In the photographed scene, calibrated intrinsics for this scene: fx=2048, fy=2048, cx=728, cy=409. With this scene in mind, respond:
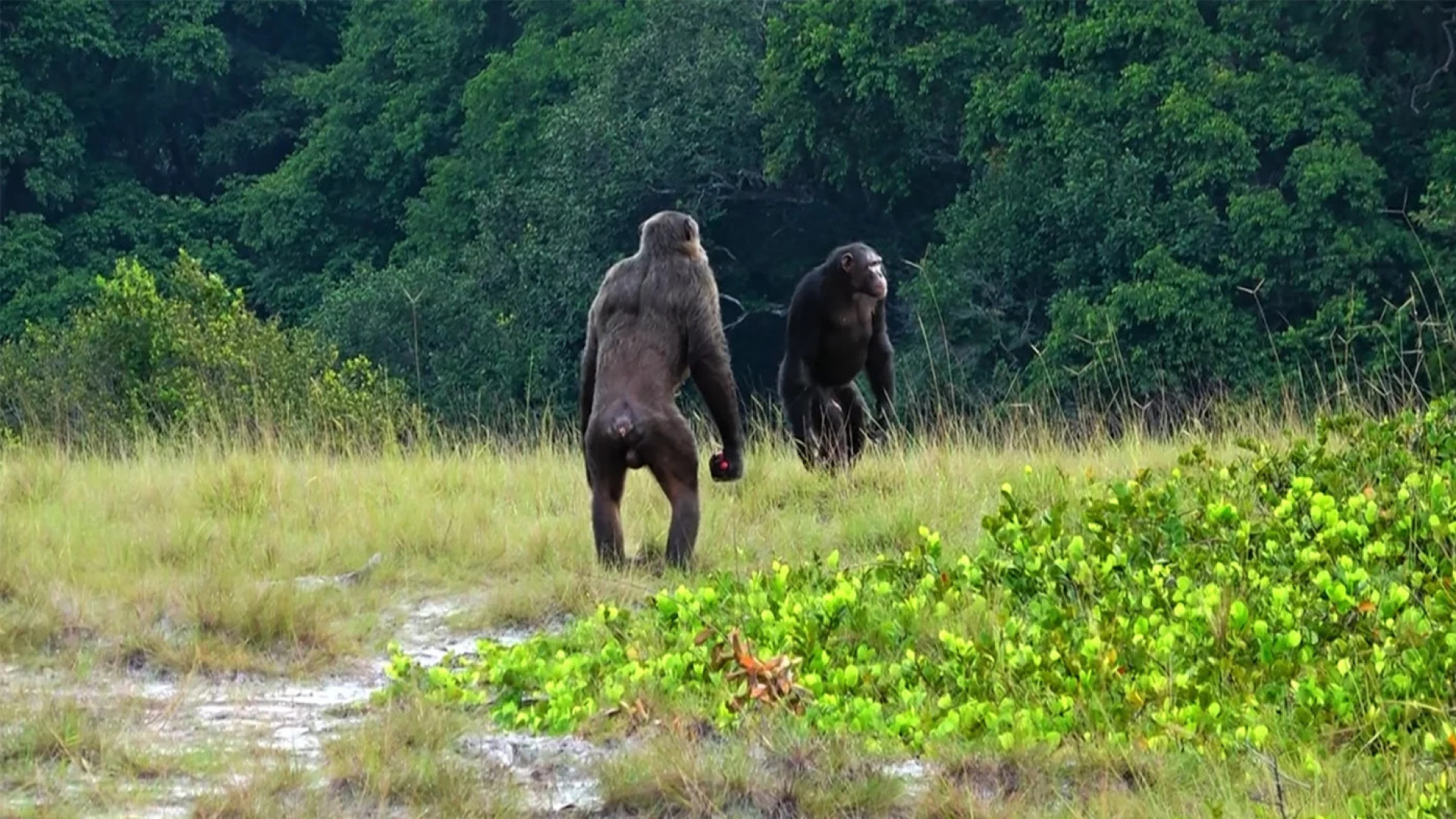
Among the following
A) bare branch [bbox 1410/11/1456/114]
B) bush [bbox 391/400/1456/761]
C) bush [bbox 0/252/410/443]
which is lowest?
bush [bbox 391/400/1456/761]

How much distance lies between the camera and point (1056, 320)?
73.5 ft

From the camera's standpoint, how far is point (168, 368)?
1714 centimetres

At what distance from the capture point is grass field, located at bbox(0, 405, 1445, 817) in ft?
15.2

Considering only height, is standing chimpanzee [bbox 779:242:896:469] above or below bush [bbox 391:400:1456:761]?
above

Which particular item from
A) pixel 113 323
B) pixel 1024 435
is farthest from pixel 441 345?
pixel 1024 435

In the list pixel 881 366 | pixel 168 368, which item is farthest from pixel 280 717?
pixel 168 368

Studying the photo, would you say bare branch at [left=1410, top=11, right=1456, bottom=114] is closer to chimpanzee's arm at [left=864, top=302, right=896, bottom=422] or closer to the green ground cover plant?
chimpanzee's arm at [left=864, top=302, right=896, bottom=422]

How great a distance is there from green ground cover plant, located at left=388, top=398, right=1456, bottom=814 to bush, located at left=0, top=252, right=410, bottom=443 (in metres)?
7.72

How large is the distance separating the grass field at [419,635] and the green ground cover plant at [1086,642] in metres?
0.10

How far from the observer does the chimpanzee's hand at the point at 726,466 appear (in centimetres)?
746

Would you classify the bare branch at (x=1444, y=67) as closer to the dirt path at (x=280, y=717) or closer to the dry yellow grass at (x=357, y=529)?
the dry yellow grass at (x=357, y=529)

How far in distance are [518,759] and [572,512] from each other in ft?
12.1

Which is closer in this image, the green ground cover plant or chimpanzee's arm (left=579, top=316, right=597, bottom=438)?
the green ground cover plant

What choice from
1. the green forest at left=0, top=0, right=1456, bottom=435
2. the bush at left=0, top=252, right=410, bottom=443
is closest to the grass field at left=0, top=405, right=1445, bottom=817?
the green forest at left=0, top=0, right=1456, bottom=435
